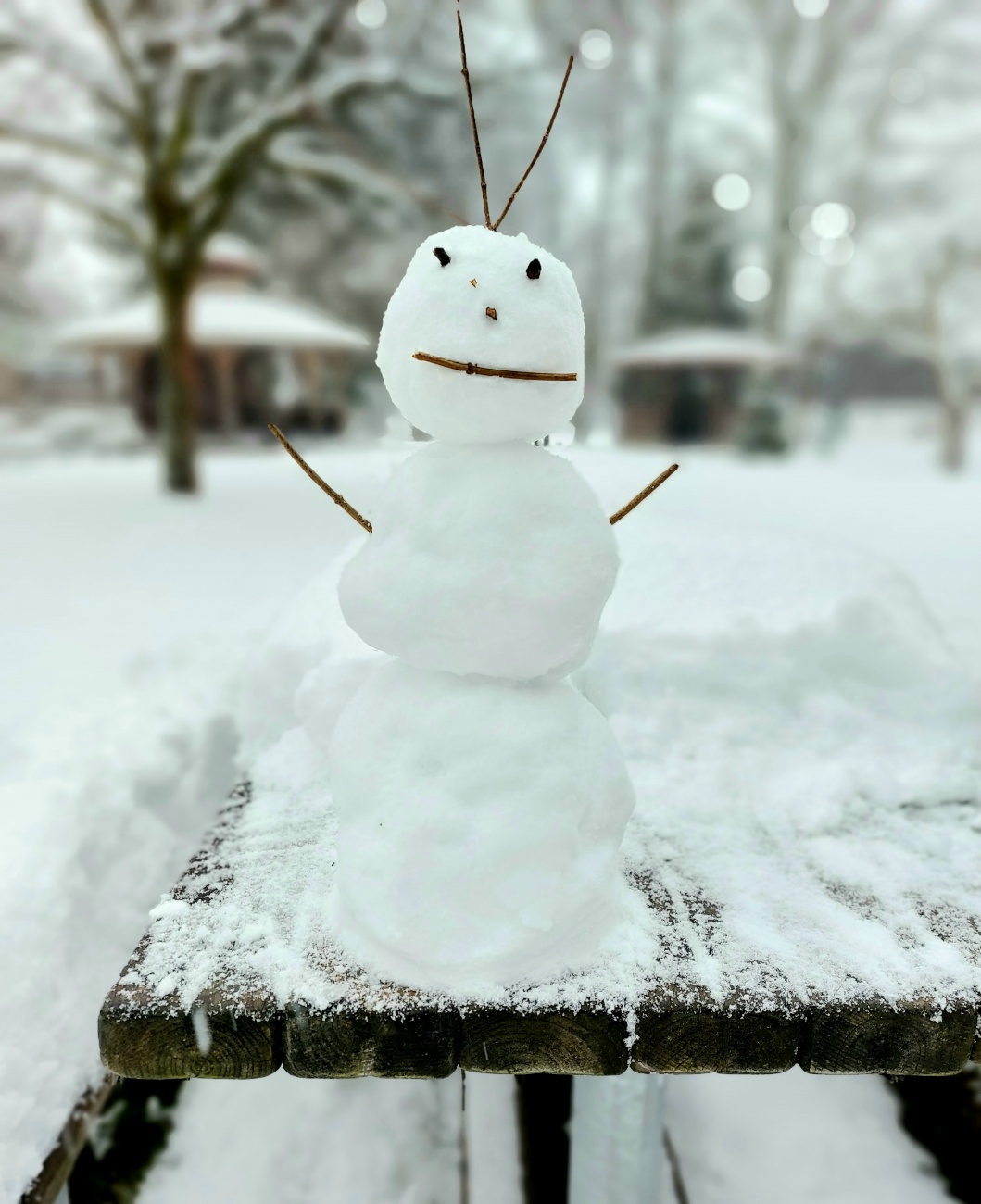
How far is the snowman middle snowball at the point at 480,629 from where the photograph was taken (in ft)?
3.63

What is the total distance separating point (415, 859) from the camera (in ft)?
3.75

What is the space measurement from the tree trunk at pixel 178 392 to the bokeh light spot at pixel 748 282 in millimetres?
12728

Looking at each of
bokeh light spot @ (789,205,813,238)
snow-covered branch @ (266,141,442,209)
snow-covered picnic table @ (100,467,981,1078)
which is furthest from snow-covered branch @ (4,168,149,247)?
bokeh light spot @ (789,205,813,238)

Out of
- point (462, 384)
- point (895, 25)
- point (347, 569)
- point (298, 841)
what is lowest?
point (298, 841)

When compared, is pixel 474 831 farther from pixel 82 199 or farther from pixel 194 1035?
pixel 82 199

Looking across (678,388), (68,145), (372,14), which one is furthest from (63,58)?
(678,388)

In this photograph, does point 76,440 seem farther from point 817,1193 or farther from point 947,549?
point 817,1193

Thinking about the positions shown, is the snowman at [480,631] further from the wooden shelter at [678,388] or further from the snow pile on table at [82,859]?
the wooden shelter at [678,388]

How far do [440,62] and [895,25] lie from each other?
9.66 meters

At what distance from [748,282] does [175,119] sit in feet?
42.8

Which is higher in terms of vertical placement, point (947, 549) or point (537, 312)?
point (537, 312)

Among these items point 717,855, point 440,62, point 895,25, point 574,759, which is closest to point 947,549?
point 717,855

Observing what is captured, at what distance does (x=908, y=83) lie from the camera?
14273 millimetres

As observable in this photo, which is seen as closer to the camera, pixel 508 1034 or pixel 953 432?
A: pixel 508 1034
